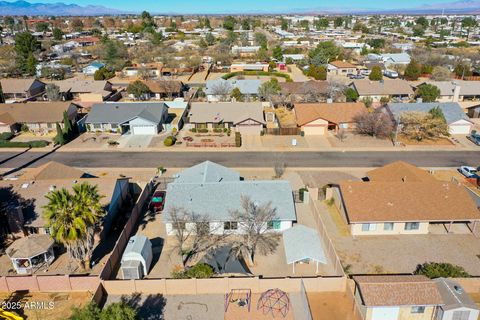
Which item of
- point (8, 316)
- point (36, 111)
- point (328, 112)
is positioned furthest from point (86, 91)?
point (8, 316)

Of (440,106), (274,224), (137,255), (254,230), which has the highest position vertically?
(440,106)

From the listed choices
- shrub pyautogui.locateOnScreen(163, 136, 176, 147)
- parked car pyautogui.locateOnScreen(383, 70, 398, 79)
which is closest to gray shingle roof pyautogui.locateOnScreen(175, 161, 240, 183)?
shrub pyautogui.locateOnScreen(163, 136, 176, 147)

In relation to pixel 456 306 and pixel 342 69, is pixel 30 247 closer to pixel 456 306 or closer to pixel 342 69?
pixel 456 306

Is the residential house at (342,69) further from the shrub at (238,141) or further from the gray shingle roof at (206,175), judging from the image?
the gray shingle roof at (206,175)

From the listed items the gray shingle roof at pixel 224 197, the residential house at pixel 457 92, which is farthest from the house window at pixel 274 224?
the residential house at pixel 457 92

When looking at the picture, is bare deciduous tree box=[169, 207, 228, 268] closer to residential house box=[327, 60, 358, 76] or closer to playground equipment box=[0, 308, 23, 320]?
playground equipment box=[0, 308, 23, 320]

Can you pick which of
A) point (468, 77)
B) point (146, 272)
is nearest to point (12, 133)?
point (146, 272)
